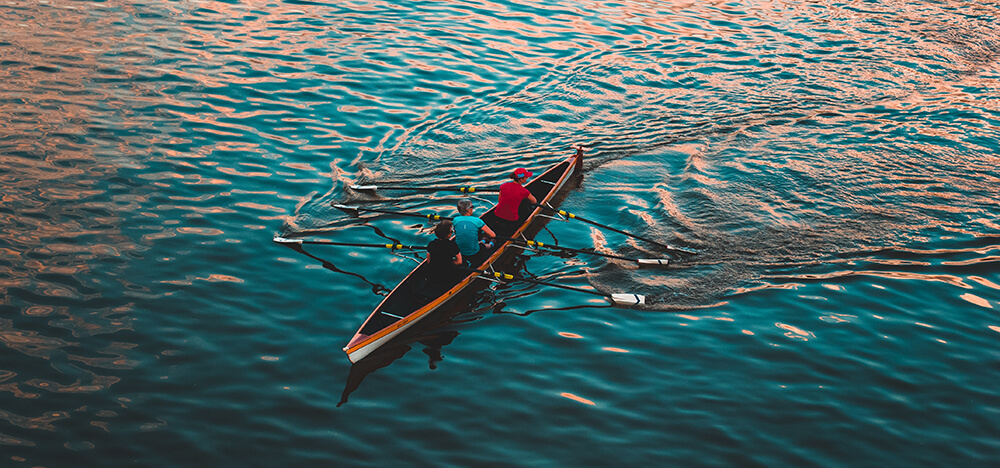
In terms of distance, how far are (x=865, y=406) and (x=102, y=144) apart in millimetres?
18094

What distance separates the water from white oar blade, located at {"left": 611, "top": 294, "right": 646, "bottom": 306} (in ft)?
0.89

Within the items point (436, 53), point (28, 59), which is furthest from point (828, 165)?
point (28, 59)

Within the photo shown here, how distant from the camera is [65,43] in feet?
76.4

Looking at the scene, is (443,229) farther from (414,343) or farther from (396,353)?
(396,353)

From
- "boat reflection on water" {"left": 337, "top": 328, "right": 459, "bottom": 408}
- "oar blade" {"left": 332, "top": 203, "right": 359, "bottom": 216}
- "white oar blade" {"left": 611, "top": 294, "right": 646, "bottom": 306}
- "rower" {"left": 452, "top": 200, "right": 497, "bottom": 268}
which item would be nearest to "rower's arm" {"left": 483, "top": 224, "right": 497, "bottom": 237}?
"rower" {"left": 452, "top": 200, "right": 497, "bottom": 268}

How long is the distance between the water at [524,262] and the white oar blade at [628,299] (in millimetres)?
272

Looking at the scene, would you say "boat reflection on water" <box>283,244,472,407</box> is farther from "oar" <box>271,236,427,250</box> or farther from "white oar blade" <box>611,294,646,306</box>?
"white oar blade" <box>611,294,646,306</box>

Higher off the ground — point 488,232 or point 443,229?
point 443,229

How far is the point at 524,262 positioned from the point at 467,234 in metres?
1.79

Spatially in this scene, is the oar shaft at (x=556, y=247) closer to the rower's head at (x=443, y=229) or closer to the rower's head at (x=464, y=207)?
the rower's head at (x=464, y=207)

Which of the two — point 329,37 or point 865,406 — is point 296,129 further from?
point 865,406

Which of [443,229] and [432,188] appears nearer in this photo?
[443,229]

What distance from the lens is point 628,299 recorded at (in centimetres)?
1246

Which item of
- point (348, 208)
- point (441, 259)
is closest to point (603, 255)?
point (441, 259)
